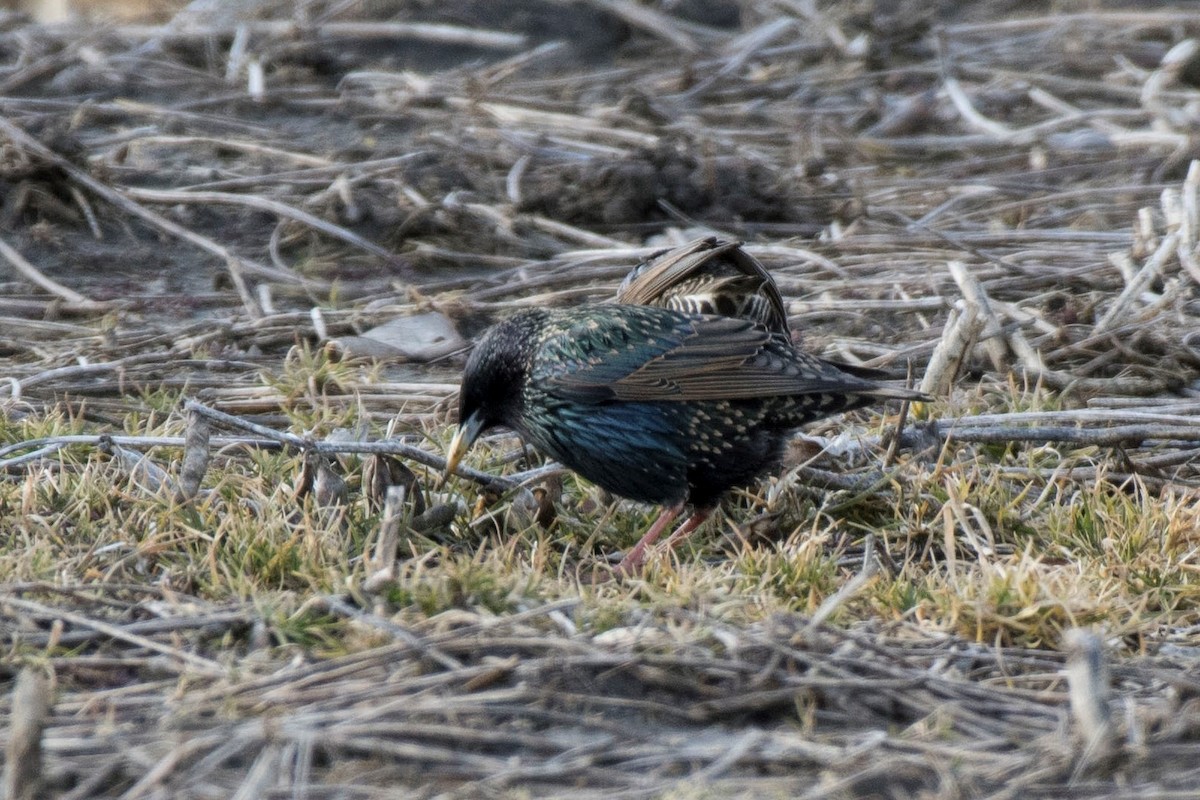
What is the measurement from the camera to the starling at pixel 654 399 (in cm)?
432

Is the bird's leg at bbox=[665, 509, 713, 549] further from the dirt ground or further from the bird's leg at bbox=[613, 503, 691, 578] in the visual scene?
the dirt ground

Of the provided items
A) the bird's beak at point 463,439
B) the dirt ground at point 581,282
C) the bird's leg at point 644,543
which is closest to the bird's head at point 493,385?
the bird's beak at point 463,439

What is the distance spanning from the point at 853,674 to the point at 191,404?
6.72ft

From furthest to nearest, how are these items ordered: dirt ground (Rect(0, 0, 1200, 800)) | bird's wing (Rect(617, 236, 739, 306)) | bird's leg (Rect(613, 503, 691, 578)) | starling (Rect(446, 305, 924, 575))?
bird's wing (Rect(617, 236, 739, 306)) → starling (Rect(446, 305, 924, 575)) → bird's leg (Rect(613, 503, 691, 578)) → dirt ground (Rect(0, 0, 1200, 800))

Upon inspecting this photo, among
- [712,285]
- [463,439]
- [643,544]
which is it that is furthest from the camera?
[712,285]

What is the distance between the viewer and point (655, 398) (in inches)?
171

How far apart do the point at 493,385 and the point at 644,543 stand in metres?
0.61

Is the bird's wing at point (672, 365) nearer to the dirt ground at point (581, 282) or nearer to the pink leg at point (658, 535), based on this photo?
the pink leg at point (658, 535)

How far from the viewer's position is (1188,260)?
5.98 meters

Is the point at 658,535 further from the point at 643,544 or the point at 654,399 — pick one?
the point at 654,399

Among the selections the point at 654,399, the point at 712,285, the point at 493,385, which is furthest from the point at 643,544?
the point at 712,285

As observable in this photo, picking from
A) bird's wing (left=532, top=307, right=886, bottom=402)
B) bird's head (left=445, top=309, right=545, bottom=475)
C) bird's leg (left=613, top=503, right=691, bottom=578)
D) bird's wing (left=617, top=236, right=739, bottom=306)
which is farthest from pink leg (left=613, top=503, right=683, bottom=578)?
bird's wing (left=617, top=236, right=739, bottom=306)

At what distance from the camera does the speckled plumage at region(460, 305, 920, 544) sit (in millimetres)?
4316

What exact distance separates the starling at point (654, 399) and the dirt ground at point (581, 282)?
18.3 inches
